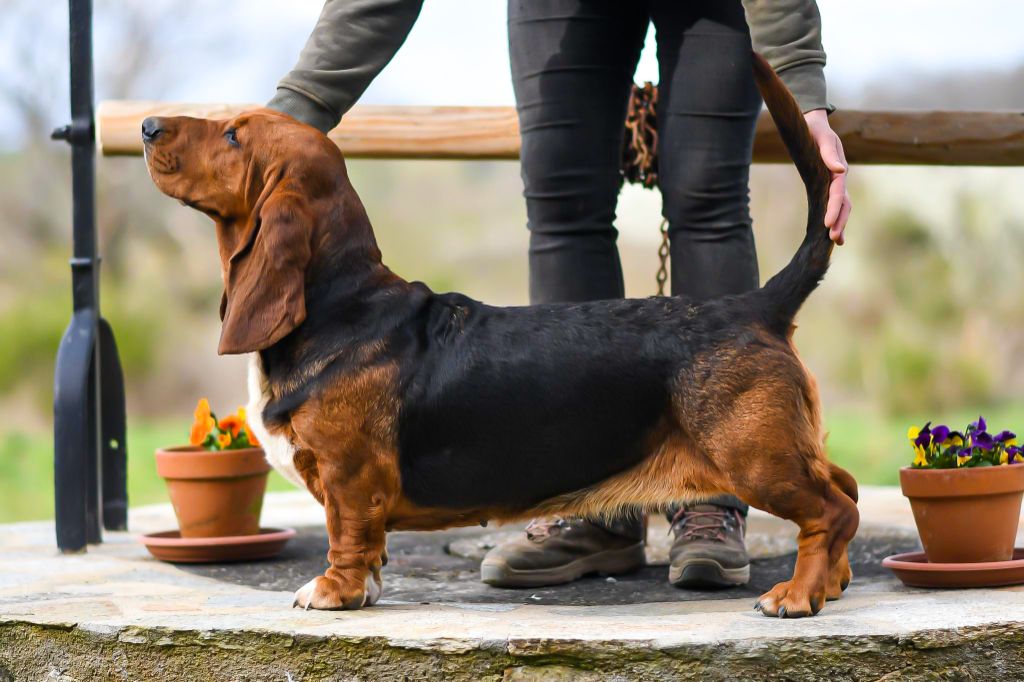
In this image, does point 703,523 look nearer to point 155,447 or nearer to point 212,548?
point 212,548

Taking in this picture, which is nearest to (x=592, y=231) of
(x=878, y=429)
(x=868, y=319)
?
(x=878, y=429)

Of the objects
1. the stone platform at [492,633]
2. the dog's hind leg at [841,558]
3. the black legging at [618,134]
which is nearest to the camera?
the stone platform at [492,633]

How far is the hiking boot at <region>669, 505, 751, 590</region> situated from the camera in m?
2.80

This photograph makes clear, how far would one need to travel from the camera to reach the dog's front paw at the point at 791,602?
7.85 ft

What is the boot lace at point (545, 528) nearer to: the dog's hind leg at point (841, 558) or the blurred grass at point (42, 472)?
the dog's hind leg at point (841, 558)

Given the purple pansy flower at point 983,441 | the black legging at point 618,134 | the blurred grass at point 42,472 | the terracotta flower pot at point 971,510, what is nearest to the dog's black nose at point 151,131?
the black legging at point 618,134

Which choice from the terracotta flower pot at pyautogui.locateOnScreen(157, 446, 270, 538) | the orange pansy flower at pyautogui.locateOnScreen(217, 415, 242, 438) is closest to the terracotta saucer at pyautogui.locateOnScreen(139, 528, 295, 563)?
the terracotta flower pot at pyautogui.locateOnScreen(157, 446, 270, 538)

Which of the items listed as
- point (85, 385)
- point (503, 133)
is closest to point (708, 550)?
point (503, 133)

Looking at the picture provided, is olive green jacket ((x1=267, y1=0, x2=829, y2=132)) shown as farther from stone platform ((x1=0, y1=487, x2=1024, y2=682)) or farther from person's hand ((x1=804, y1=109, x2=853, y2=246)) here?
stone platform ((x1=0, y1=487, x2=1024, y2=682))

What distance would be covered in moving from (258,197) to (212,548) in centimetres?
109

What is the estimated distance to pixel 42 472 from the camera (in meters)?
9.91

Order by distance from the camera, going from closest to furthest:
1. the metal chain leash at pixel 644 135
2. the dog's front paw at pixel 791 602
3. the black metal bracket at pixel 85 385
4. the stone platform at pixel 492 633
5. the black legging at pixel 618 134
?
the stone platform at pixel 492 633 → the dog's front paw at pixel 791 602 → the black legging at pixel 618 134 → the black metal bracket at pixel 85 385 → the metal chain leash at pixel 644 135

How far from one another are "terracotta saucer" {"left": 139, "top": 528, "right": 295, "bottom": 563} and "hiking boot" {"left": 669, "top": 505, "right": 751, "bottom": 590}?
1.13m

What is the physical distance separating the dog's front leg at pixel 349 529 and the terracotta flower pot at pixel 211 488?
0.83 metres
